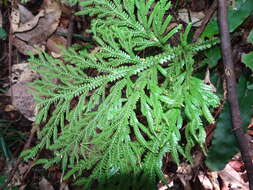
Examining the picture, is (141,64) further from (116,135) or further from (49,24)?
(49,24)

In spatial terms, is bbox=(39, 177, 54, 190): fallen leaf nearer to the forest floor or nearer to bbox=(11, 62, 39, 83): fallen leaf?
the forest floor

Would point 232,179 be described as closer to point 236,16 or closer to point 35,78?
point 236,16

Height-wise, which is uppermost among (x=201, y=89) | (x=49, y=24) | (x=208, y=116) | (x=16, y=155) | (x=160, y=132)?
(x=49, y=24)

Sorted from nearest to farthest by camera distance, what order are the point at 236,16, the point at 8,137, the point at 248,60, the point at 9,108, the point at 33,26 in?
the point at 248,60
the point at 236,16
the point at 8,137
the point at 9,108
the point at 33,26

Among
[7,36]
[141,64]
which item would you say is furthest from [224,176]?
[7,36]

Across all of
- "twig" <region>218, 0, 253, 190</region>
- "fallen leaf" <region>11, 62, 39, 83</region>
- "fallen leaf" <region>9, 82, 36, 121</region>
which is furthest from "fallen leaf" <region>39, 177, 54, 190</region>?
"twig" <region>218, 0, 253, 190</region>

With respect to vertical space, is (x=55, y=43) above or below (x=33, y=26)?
below

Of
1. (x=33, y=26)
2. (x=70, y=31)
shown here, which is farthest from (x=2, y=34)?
(x=70, y=31)
